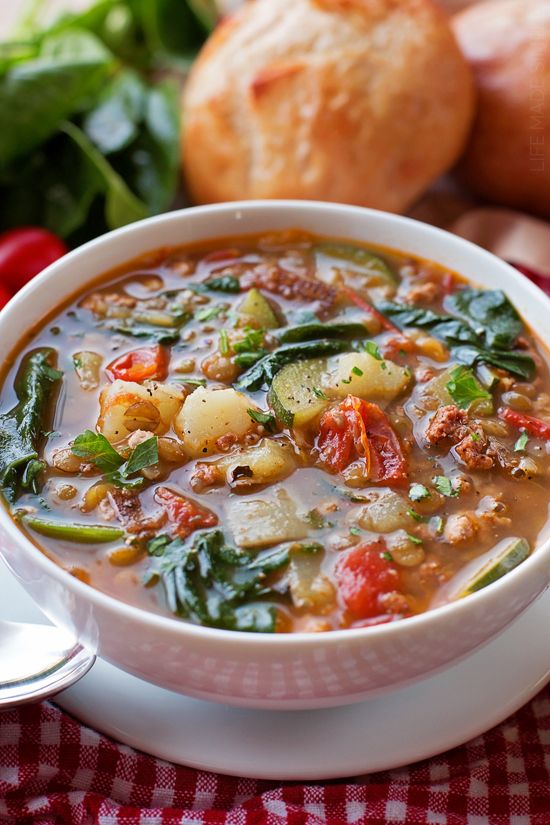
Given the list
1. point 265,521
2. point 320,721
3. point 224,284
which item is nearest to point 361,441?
point 265,521

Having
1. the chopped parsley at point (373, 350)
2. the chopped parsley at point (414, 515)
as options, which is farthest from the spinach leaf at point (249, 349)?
the chopped parsley at point (414, 515)

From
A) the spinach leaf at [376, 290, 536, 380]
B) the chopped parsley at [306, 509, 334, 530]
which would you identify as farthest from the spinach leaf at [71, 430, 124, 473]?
the spinach leaf at [376, 290, 536, 380]

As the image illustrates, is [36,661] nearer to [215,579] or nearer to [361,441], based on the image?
[215,579]

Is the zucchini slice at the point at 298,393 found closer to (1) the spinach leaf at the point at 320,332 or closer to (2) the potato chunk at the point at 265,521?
(1) the spinach leaf at the point at 320,332

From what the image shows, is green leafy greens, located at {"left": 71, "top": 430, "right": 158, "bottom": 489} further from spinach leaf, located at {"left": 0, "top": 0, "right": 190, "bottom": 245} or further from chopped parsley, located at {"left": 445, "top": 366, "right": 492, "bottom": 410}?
spinach leaf, located at {"left": 0, "top": 0, "right": 190, "bottom": 245}

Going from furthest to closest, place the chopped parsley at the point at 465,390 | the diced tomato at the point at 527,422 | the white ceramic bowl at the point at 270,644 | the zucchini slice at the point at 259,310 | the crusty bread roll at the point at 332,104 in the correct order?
the crusty bread roll at the point at 332,104 < the zucchini slice at the point at 259,310 < the chopped parsley at the point at 465,390 < the diced tomato at the point at 527,422 < the white ceramic bowl at the point at 270,644

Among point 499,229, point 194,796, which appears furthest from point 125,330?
point 499,229
